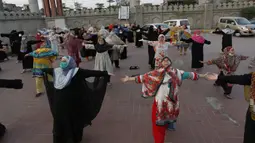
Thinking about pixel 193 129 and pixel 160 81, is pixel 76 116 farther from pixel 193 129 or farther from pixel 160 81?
pixel 193 129

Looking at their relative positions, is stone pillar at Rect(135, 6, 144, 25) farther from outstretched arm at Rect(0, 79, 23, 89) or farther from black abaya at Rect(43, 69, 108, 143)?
outstretched arm at Rect(0, 79, 23, 89)

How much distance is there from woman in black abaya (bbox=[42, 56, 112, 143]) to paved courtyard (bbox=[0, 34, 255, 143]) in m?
0.58

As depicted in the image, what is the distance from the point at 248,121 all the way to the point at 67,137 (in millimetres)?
2548

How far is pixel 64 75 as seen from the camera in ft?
10.4

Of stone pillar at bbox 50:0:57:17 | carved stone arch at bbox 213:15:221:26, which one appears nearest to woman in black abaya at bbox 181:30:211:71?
carved stone arch at bbox 213:15:221:26

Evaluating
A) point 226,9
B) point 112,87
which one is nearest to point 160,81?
point 112,87

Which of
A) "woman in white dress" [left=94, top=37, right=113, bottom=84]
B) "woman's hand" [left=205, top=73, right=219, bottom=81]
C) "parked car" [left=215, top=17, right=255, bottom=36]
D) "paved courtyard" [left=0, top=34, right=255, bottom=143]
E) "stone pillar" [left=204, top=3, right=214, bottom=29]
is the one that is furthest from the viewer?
"stone pillar" [left=204, top=3, right=214, bottom=29]

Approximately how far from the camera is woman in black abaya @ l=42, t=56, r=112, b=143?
314 cm

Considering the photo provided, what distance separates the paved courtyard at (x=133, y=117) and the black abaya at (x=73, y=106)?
1.80 feet

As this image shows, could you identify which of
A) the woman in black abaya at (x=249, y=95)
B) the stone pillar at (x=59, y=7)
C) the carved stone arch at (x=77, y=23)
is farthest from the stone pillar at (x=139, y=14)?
the woman in black abaya at (x=249, y=95)

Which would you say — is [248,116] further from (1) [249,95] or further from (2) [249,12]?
(2) [249,12]

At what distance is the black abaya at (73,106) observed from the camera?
3148 millimetres

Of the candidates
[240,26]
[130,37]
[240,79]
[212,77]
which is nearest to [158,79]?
[212,77]

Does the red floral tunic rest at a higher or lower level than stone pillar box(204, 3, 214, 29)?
lower
